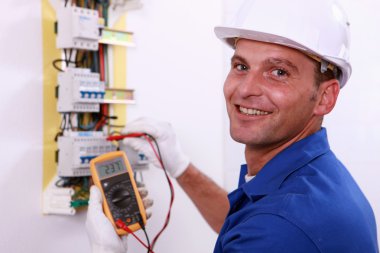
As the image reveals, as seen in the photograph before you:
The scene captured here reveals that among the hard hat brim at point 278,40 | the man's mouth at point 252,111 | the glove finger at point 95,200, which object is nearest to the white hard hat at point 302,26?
the hard hat brim at point 278,40

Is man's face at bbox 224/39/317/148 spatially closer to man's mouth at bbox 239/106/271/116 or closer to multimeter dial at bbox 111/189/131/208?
man's mouth at bbox 239/106/271/116

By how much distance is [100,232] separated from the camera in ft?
4.14

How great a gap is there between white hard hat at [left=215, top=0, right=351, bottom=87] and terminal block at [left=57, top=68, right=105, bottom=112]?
0.58 meters

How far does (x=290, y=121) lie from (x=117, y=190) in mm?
596

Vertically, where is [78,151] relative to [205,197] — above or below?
above

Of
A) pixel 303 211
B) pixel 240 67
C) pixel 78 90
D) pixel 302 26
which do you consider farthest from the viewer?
pixel 78 90

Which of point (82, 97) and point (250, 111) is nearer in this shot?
point (250, 111)

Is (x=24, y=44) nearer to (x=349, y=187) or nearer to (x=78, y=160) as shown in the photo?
(x=78, y=160)

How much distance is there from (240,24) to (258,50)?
0.28ft

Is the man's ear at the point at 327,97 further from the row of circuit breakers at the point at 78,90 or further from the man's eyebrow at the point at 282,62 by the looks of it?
the row of circuit breakers at the point at 78,90

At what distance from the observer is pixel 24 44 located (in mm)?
1413

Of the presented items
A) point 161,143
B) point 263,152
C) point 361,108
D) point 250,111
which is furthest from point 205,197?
point 361,108

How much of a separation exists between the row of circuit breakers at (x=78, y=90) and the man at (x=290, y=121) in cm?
50

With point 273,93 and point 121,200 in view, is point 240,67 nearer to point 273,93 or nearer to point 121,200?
point 273,93
